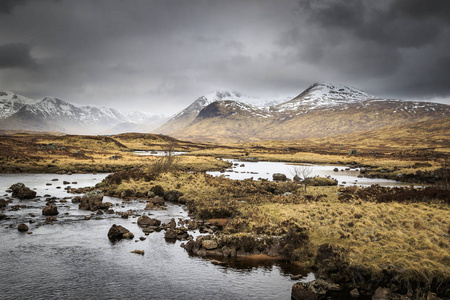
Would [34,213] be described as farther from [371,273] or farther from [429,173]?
[429,173]

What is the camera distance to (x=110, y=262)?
2020 cm

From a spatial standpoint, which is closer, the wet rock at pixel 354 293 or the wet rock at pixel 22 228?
the wet rock at pixel 354 293

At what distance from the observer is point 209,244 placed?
23.1 metres

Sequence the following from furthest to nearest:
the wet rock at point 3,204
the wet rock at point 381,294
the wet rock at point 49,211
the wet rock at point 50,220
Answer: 1. the wet rock at point 3,204
2. the wet rock at point 49,211
3. the wet rock at point 50,220
4. the wet rock at point 381,294

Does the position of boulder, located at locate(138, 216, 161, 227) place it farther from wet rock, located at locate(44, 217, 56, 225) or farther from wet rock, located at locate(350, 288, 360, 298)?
wet rock, located at locate(350, 288, 360, 298)

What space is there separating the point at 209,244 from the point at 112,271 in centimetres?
741

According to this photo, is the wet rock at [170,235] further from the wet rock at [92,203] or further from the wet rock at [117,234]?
the wet rock at [92,203]

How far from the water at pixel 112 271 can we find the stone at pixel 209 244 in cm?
146

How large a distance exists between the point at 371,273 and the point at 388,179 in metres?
59.8

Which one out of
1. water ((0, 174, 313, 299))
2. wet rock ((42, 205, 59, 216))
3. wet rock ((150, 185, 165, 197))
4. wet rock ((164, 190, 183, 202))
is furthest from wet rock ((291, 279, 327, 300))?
wet rock ((150, 185, 165, 197))

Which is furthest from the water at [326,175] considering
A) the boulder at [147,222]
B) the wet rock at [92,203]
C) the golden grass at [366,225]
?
the boulder at [147,222]

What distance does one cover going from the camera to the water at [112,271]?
53.6ft

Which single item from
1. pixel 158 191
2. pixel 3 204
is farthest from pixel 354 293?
pixel 3 204

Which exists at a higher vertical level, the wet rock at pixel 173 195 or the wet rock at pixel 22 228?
the wet rock at pixel 173 195
